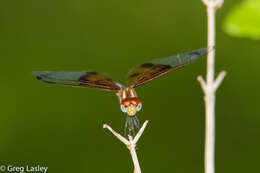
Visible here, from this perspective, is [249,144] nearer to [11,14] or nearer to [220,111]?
[220,111]

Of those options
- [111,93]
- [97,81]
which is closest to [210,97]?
[97,81]

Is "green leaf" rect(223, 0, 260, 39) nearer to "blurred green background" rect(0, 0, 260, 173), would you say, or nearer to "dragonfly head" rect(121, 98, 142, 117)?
"dragonfly head" rect(121, 98, 142, 117)

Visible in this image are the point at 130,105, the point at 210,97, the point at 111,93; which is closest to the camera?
the point at 210,97

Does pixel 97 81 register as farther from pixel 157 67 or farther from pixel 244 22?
pixel 244 22

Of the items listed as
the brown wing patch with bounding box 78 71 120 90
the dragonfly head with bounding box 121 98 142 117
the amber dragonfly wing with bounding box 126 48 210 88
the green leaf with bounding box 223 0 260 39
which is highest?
the green leaf with bounding box 223 0 260 39

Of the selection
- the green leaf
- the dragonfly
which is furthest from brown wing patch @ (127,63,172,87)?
the green leaf

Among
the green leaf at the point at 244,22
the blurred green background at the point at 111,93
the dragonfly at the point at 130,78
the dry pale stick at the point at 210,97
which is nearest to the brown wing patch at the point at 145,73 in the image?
the dragonfly at the point at 130,78
